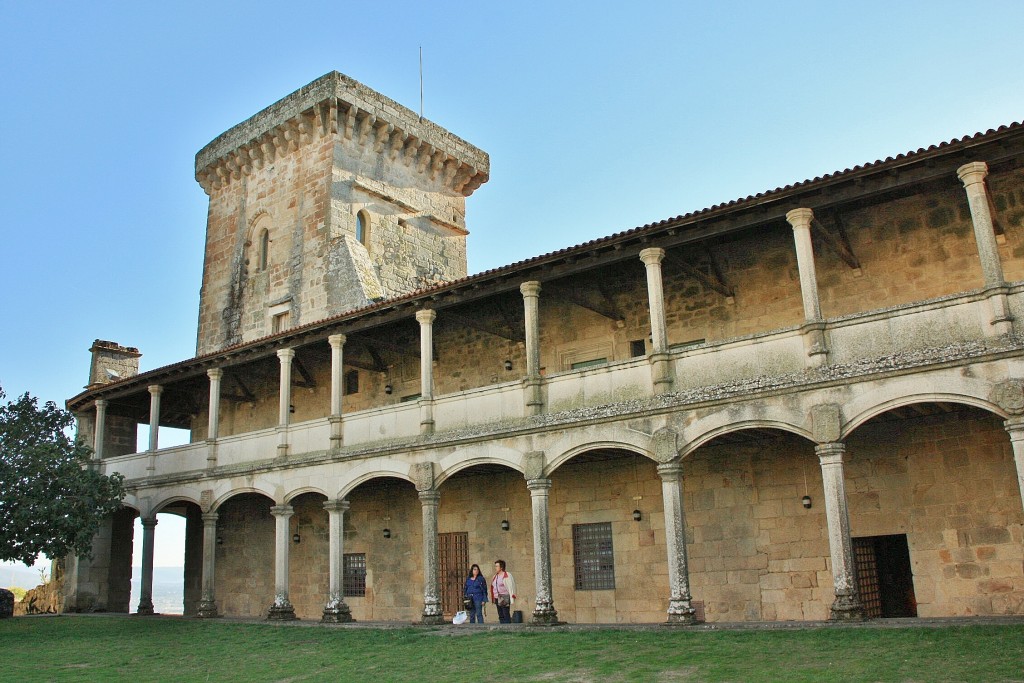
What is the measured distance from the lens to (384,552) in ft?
71.5

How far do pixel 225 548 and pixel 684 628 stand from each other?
15769 millimetres

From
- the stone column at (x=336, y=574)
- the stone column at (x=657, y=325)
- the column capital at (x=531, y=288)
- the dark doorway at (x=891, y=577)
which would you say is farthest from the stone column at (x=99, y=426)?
the dark doorway at (x=891, y=577)

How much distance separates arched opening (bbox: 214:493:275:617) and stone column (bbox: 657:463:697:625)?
13192 mm

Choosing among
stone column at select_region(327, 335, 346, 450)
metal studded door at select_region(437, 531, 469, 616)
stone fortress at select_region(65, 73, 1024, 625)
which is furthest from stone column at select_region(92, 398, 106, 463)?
metal studded door at select_region(437, 531, 469, 616)

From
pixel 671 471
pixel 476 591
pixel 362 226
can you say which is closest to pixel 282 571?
pixel 476 591

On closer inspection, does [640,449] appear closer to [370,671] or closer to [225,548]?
[370,671]

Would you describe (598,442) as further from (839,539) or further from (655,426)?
(839,539)

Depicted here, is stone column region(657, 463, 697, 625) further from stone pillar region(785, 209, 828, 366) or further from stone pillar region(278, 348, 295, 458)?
stone pillar region(278, 348, 295, 458)

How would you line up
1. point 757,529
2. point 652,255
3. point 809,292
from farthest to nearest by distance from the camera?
point 757,529 → point 652,255 → point 809,292

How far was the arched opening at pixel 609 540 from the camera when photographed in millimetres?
17297

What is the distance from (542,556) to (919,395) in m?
6.59

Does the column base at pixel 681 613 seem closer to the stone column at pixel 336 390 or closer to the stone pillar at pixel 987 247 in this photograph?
the stone pillar at pixel 987 247

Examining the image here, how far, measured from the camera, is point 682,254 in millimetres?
17016

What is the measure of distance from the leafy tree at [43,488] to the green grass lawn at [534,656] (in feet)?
9.80
